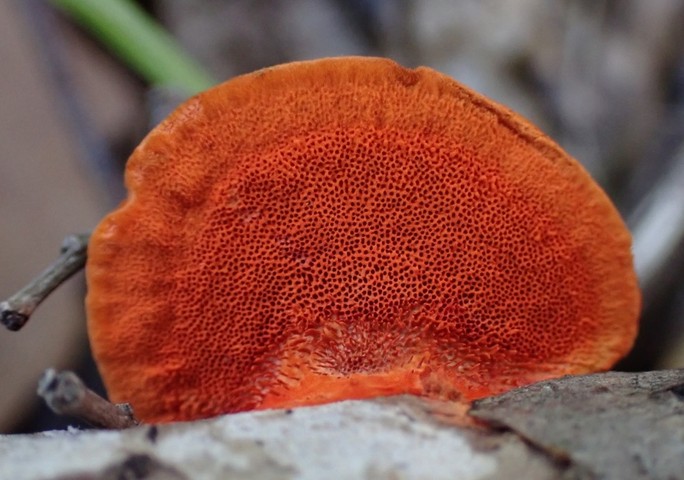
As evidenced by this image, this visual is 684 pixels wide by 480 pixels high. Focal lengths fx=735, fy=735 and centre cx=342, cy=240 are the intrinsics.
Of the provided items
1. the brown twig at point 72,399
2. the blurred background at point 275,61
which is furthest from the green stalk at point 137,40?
the brown twig at point 72,399

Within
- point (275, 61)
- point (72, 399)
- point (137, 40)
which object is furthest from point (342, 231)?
point (275, 61)

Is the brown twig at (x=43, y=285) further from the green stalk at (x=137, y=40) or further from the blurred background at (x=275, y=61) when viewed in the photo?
the green stalk at (x=137, y=40)

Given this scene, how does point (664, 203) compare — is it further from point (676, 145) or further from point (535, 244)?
point (535, 244)

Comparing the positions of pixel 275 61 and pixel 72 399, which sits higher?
pixel 275 61

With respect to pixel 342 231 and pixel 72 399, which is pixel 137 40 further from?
pixel 72 399

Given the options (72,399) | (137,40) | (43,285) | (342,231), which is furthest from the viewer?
(137,40)

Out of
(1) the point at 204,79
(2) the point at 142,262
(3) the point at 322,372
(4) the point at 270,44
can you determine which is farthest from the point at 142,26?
(3) the point at 322,372
